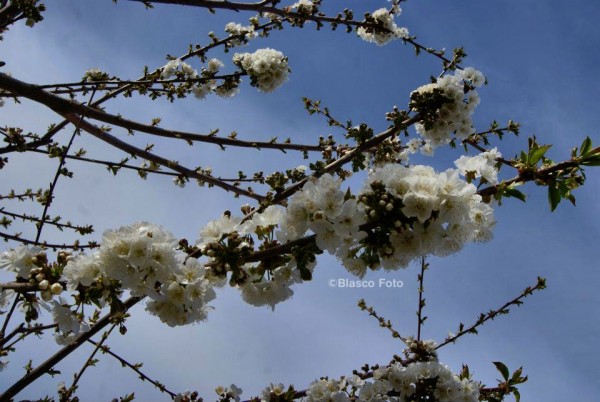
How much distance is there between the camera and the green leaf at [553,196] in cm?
244

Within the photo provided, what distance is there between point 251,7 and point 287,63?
2.42ft

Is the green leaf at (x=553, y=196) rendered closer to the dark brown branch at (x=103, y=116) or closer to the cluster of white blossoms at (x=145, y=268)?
the cluster of white blossoms at (x=145, y=268)

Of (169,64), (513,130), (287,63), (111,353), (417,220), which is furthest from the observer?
(169,64)

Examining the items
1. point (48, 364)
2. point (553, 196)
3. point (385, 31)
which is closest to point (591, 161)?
point (553, 196)

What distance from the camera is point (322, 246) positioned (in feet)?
6.91

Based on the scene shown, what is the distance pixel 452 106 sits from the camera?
12.2ft

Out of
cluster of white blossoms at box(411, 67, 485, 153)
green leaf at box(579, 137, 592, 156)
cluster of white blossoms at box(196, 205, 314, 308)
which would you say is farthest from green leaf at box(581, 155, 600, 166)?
cluster of white blossoms at box(196, 205, 314, 308)

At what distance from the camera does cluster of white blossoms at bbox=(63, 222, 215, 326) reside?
2102 millimetres

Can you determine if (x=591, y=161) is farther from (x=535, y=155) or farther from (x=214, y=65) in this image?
(x=214, y=65)

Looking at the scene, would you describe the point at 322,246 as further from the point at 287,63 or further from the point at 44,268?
the point at 287,63

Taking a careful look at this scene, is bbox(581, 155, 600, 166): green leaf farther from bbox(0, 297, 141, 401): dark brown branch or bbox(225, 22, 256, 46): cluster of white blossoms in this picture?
bbox(225, 22, 256, 46): cluster of white blossoms

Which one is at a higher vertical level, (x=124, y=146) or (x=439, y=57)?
(x=439, y=57)

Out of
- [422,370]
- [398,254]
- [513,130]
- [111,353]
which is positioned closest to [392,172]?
[398,254]

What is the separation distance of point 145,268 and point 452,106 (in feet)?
9.28
